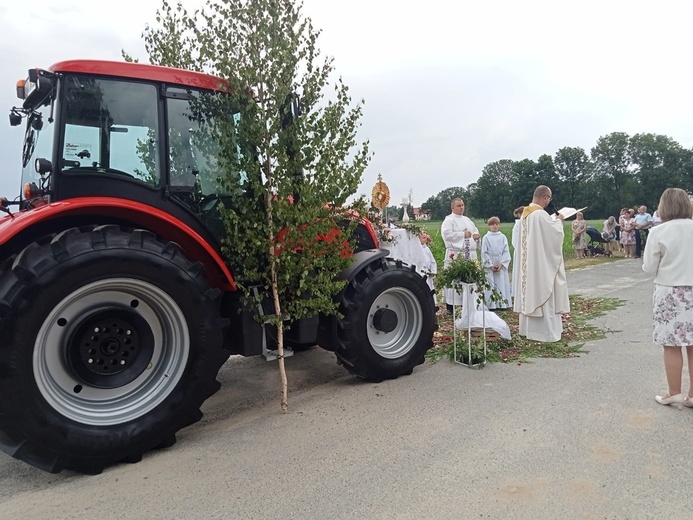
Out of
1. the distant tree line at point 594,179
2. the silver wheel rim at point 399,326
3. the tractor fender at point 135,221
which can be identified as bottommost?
the silver wheel rim at point 399,326

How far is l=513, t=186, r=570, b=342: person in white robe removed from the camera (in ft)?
20.0

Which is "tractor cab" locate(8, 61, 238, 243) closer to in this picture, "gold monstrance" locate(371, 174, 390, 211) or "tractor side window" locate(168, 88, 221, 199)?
"tractor side window" locate(168, 88, 221, 199)

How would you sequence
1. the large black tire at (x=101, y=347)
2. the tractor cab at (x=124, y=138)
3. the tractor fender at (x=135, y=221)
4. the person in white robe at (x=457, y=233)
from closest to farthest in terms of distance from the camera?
the large black tire at (x=101, y=347)
the tractor fender at (x=135, y=221)
the tractor cab at (x=124, y=138)
the person in white robe at (x=457, y=233)

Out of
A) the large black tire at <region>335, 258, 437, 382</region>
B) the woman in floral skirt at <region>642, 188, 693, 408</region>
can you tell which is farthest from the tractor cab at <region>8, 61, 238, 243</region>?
the woman in floral skirt at <region>642, 188, 693, 408</region>

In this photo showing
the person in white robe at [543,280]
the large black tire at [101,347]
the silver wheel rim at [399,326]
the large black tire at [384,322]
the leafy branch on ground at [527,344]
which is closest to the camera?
the large black tire at [101,347]

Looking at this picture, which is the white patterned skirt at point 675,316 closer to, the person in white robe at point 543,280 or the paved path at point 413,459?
the paved path at point 413,459

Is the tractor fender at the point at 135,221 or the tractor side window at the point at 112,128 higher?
the tractor side window at the point at 112,128

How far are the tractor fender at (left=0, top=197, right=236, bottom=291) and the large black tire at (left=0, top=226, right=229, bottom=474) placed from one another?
0.15m

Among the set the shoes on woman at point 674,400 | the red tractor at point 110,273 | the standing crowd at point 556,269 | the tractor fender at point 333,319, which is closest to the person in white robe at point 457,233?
the standing crowd at point 556,269

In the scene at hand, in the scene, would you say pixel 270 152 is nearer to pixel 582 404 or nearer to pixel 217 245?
pixel 217 245

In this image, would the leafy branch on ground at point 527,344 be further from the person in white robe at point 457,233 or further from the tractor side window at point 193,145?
the tractor side window at point 193,145

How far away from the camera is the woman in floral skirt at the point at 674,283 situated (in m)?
3.79

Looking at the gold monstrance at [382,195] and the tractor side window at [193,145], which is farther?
the gold monstrance at [382,195]

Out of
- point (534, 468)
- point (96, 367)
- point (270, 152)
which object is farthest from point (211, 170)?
point (534, 468)
